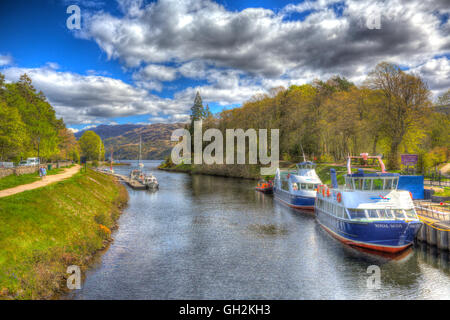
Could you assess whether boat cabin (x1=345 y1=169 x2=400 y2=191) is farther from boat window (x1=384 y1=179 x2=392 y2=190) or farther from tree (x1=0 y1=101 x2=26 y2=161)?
tree (x1=0 y1=101 x2=26 y2=161)

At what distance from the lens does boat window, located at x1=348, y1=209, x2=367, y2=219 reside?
3006 cm

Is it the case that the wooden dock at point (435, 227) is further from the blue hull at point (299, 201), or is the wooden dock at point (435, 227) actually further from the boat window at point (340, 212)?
the blue hull at point (299, 201)

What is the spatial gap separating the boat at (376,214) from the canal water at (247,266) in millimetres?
1368

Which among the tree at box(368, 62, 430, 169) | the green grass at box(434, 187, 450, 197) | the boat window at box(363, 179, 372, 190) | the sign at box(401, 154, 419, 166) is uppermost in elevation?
the tree at box(368, 62, 430, 169)

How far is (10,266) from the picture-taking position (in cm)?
1758

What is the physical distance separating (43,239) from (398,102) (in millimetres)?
69581

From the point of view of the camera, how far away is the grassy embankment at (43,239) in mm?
17562

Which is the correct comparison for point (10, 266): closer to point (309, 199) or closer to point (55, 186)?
point (55, 186)

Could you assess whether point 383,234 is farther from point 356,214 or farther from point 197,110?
point 197,110

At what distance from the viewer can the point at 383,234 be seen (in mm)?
28328

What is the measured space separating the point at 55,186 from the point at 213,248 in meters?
22.6

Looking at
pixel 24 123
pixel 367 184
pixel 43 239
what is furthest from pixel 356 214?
pixel 24 123

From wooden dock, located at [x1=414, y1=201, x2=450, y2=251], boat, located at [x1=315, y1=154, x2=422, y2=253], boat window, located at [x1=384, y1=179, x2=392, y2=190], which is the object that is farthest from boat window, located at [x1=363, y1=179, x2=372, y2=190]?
wooden dock, located at [x1=414, y1=201, x2=450, y2=251]
